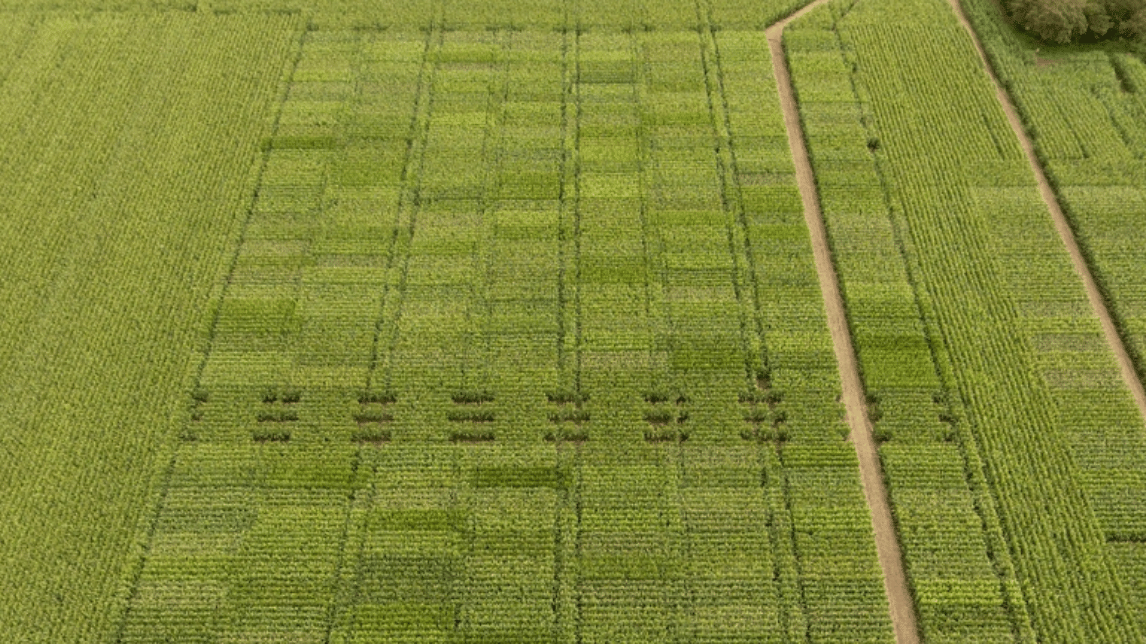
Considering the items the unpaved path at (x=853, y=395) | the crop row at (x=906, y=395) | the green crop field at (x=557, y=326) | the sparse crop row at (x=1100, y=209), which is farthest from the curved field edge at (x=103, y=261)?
the sparse crop row at (x=1100, y=209)

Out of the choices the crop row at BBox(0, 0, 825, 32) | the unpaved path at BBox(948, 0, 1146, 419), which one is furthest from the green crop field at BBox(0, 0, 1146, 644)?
the unpaved path at BBox(948, 0, 1146, 419)

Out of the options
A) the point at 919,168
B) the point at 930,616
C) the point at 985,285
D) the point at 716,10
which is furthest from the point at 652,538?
the point at 716,10

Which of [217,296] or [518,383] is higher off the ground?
[217,296]

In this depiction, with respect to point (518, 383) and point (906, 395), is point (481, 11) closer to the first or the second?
point (518, 383)

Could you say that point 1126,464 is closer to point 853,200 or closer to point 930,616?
point 930,616

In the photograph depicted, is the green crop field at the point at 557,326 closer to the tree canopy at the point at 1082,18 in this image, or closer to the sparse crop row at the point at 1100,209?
the sparse crop row at the point at 1100,209

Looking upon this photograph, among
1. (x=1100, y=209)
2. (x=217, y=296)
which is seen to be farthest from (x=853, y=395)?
(x=217, y=296)

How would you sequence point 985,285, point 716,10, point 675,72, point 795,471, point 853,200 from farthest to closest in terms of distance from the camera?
point 716,10, point 675,72, point 853,200, point 985,285, point 795,471
